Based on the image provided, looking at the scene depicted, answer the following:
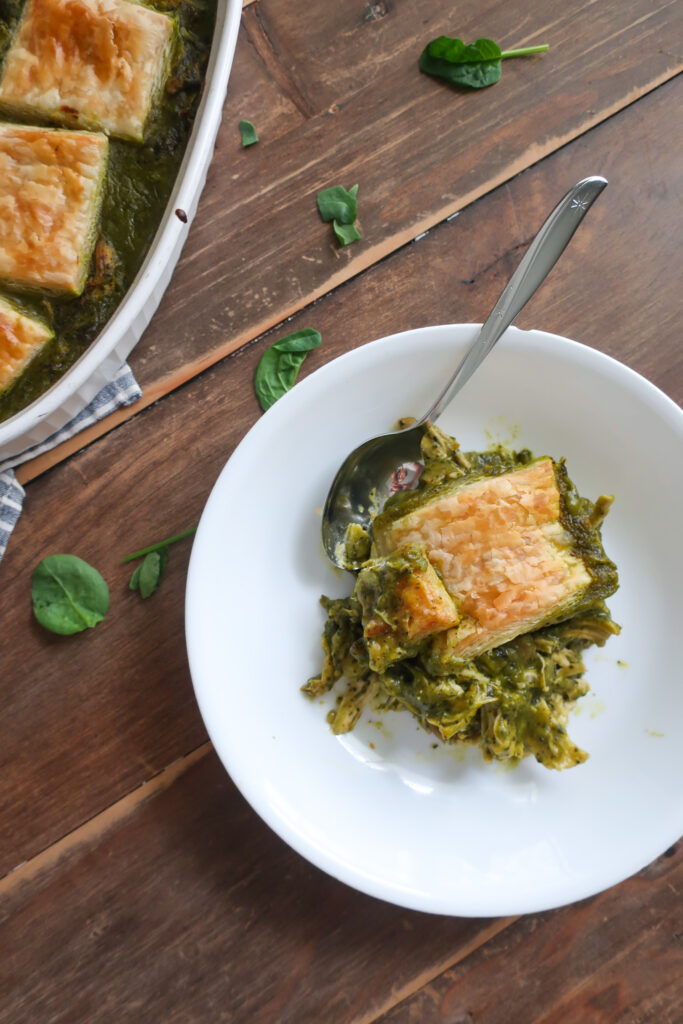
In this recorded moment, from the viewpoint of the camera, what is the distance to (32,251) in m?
2.14

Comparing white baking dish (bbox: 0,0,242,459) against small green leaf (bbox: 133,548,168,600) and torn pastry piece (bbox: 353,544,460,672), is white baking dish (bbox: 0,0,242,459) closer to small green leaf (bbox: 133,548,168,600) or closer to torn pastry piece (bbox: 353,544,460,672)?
small green leaf (bbox: 133,548,168,600)

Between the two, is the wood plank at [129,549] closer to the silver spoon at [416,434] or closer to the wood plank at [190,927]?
the wood plank at [190,927]

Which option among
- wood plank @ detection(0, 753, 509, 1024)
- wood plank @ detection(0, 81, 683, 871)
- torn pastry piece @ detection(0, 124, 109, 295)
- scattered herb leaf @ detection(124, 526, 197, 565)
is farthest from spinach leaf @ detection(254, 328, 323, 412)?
wood plank @ detection(0, 753, 509, 1024)

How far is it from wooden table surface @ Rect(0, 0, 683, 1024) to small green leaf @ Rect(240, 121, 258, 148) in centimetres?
4

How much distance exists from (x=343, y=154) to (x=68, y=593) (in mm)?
1816

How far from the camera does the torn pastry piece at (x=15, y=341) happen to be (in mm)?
2146

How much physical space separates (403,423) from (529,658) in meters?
0.86

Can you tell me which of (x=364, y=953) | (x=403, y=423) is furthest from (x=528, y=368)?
(x=364, y=953)

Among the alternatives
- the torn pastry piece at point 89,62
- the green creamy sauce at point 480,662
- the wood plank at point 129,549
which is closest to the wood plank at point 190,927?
the wood plank at point 129,549

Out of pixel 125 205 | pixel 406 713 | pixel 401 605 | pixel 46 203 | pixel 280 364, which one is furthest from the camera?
pixel 280 364

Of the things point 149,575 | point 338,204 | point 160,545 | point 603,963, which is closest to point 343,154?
point 338,204

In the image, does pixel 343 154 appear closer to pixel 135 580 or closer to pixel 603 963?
pixel 135 580

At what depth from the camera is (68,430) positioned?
96.7 inches

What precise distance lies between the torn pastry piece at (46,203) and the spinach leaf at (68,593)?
916 mm
